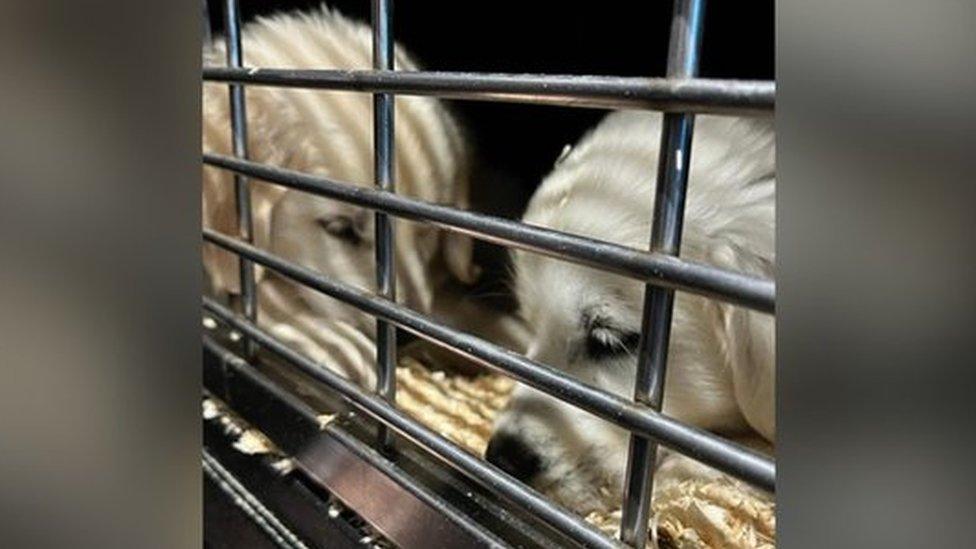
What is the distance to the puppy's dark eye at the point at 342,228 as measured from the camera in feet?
5.25

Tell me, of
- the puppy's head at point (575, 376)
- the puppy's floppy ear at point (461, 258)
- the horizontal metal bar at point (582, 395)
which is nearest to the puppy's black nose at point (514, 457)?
the puppy's head at point (575, 376)

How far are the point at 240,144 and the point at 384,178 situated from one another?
43 centimetres

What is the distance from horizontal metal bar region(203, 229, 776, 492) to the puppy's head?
0.26 meters

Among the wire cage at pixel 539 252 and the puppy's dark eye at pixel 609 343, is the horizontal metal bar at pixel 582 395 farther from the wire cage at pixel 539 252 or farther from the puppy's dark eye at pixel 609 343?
the puppy's dark eye at pixel 609 343

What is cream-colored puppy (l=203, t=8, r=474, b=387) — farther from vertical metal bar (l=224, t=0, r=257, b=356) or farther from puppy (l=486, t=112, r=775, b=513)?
puppy (l=486, t=112, r=775, b=513)

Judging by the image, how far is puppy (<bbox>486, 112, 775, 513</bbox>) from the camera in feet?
3.24

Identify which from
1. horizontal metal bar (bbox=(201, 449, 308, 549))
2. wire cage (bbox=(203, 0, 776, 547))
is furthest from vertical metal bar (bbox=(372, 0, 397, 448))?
horizontal metal bar (bbox=(201, 449, 308, 549))

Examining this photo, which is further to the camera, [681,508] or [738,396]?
[738,396]

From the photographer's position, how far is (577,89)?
60 centimetres
